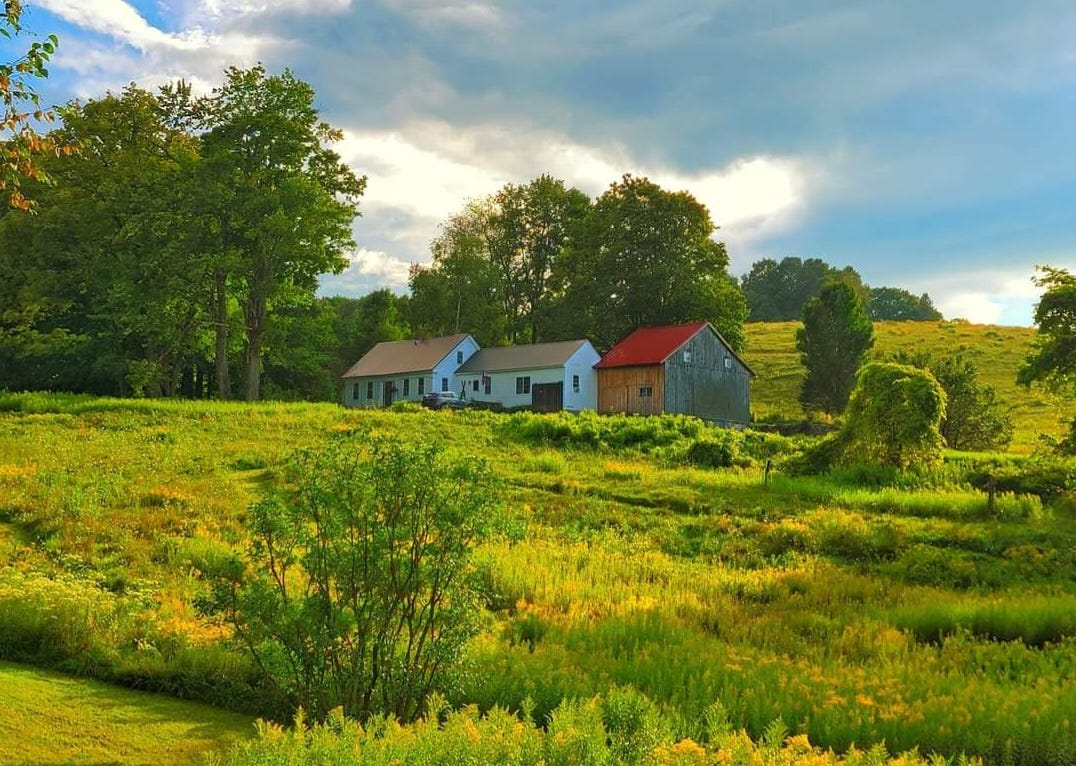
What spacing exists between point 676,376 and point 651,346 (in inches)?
110

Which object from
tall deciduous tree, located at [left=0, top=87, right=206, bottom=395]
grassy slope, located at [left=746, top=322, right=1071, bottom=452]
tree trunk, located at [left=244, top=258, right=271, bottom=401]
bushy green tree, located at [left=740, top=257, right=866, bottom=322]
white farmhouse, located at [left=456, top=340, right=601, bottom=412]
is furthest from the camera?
bushy green tree, located at [left=740, top=257, right=866, bottom=322]

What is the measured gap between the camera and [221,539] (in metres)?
15.6

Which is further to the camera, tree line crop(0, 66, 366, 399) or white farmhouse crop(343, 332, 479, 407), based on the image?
white farmhouse crop(343, 332, 479, 407)

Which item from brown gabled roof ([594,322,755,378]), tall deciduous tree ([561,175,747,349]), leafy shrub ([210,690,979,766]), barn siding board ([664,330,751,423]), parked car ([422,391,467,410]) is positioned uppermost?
tall deciduous tree ([561,175,747,349])

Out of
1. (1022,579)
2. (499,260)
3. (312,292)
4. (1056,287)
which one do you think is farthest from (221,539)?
(499,260)

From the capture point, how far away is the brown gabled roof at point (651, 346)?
170ft

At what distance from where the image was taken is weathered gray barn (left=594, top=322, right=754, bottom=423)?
5138cm

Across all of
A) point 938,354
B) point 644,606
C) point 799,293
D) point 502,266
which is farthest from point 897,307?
point 644,606

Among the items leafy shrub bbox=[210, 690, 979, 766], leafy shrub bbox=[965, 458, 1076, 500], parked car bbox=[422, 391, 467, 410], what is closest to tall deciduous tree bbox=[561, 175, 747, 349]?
parked car bbox=[422, 391, 467, 410]

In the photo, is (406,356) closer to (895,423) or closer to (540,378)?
(540,378)

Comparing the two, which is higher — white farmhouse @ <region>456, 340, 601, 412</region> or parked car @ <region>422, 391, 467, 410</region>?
white farmhouse @ <region>456, 340, 601, 412</region>

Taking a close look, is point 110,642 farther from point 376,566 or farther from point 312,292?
point 312,292

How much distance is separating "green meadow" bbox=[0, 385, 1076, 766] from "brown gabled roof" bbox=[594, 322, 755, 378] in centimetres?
2359

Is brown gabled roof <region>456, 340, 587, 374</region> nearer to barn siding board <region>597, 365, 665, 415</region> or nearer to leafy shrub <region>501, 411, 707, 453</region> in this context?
barn siding board <region>597, 365, 665, 415</region>
